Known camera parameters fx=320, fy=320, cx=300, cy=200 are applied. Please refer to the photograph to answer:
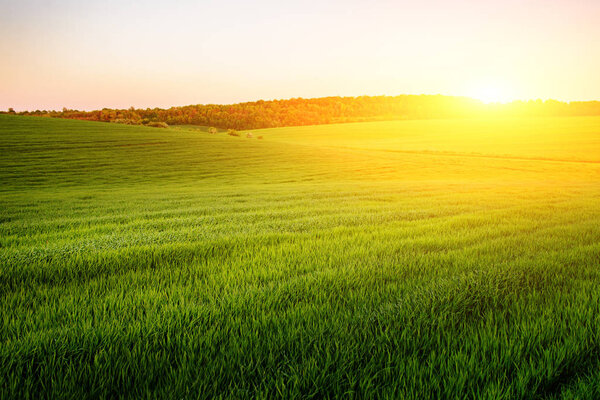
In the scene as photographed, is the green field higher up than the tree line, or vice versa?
the tree line

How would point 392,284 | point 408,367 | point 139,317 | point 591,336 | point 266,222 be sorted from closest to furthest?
point 408,367 < point 591,336 < point 139,317 < point 392,284 < point 266,222

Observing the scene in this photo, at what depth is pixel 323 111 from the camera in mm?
119438

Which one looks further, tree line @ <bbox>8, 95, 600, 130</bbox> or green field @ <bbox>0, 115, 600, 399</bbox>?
tree line @ <bbox>8, 95, 600, 130</bbox>

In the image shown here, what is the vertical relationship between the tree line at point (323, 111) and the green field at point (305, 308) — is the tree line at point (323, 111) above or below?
above

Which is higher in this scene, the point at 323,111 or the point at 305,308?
the point at 323,111

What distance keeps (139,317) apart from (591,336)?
337cm

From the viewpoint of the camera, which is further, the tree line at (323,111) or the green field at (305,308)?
the tree line at (323,111)

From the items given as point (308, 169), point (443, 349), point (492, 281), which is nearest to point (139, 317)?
point (443, 349)

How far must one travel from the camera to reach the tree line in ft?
300

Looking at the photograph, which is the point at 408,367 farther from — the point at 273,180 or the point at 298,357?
the point at 273,180

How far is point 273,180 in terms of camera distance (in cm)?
2748

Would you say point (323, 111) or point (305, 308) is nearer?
point (305, 308)

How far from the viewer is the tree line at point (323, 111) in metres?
91.4

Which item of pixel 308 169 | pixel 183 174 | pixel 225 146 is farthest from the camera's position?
pixel 225 146
